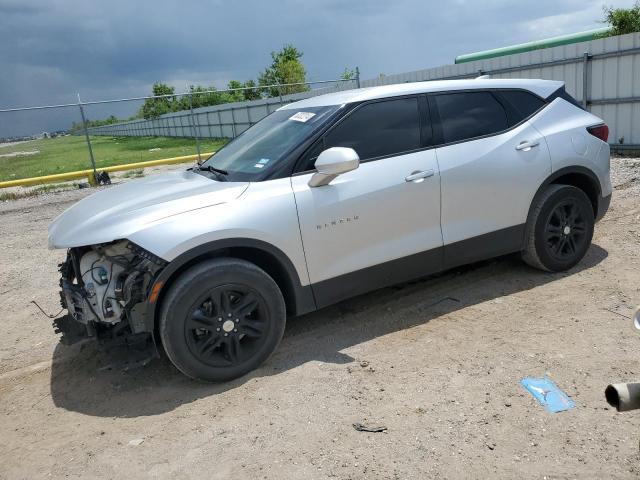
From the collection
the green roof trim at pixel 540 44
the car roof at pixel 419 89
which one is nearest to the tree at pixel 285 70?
the green roof trim at pixel 540 44

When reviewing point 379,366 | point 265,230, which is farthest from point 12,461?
point 379,366

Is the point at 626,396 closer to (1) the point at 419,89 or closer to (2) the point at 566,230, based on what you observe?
(1) the point at 419,89

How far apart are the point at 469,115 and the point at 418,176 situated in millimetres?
858

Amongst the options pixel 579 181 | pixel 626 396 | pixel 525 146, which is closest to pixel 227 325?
pixel 626 396

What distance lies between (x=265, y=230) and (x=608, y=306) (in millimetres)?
2780

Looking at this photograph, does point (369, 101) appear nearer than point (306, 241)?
No

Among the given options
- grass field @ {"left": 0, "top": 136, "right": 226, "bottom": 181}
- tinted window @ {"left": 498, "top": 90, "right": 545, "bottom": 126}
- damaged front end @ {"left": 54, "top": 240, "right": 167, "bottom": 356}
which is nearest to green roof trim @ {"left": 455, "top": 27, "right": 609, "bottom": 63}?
grass field @ {"left": 0, "top": 136, "right": 226, "bottom": 181}

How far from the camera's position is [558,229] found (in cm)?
486

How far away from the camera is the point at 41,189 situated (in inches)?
539

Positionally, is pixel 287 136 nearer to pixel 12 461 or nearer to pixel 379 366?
pixel 379 366

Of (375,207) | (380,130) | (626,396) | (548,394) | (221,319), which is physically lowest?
(548,394)

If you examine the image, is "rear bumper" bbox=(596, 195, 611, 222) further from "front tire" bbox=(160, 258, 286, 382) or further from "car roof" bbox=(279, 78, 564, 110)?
"front tire" bbox=(160, 258, 286, 382)

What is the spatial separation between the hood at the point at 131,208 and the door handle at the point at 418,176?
1211mm

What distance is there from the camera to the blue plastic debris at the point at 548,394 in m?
3.04
